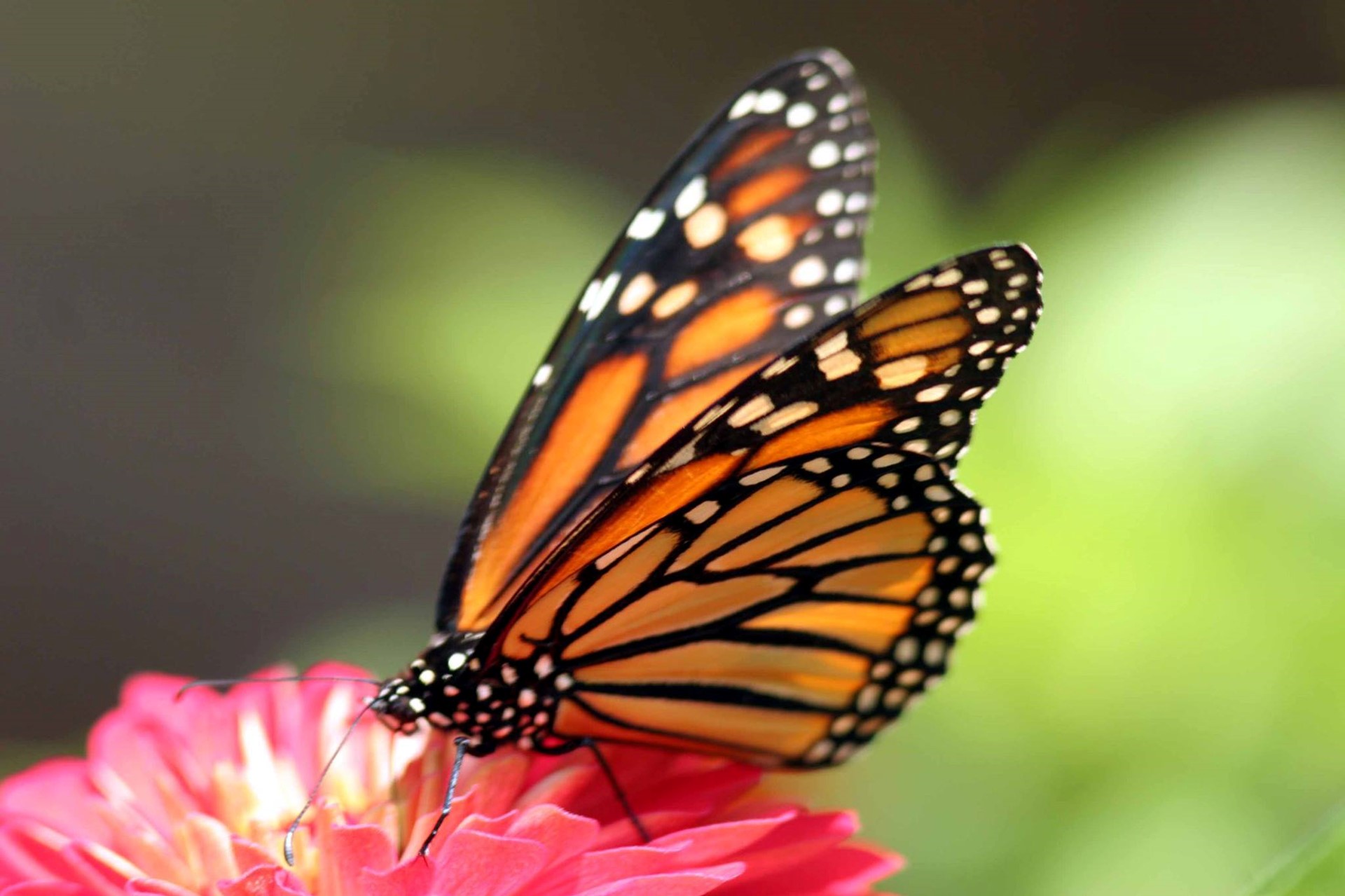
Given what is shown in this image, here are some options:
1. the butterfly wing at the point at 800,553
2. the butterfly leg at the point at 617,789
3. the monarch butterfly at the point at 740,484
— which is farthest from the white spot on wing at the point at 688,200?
the butterfly leg at the point at 617,789

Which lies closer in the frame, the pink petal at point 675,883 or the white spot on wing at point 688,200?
the pink petal at point 675,883

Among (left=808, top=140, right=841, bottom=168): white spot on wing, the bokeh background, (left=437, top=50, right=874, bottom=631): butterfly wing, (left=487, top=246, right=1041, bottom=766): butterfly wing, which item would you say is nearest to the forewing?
(left=487, top=246, right=1041, bottom=766): butterfly wing

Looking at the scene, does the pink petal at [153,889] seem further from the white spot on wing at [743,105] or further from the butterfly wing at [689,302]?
the white spot on wing at [743,105]

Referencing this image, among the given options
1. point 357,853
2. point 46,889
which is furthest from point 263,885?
point 46,889

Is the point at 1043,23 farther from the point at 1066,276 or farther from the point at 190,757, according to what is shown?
the point at 190,757

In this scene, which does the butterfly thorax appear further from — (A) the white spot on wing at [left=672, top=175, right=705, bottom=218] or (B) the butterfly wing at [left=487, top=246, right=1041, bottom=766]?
(A) the white spot on wing at [left=672, top=175, right=705, bottom=218]

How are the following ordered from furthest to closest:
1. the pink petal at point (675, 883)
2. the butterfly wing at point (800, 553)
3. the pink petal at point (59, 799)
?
the pink petal at point (59, 799) → the butterfly wing at point (800, 553) → the pink petal at point (675, 883)

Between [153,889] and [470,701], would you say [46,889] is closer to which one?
[153,889]
